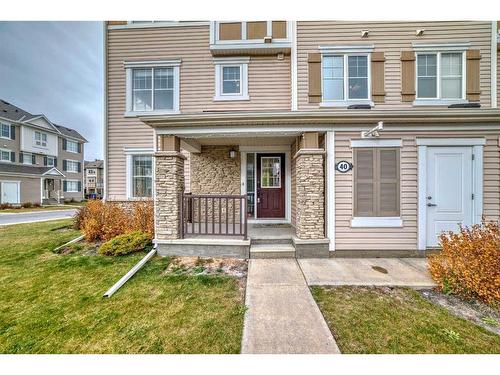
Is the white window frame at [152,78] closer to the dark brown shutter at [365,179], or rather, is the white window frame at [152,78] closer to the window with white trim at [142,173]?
the window with white trim at [142,173]

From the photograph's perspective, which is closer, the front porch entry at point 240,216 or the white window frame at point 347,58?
the front porch entry at point 240,216

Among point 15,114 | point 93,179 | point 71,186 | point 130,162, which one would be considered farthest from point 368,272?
point 93,179

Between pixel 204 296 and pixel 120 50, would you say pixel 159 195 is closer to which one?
pixel 204 296

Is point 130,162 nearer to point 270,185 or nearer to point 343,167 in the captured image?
point 270,185

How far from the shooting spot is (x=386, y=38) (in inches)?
259

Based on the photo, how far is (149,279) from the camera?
3.76m

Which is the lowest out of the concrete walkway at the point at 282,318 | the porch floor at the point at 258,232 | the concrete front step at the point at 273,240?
the concrete walkway at the point at 282,318

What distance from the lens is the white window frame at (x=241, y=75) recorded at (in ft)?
23.6

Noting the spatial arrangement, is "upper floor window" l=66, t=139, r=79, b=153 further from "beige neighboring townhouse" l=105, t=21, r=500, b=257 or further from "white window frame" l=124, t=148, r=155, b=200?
"white window frame" l=124, t=148, r=155, b=200

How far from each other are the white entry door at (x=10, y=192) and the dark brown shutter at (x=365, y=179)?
2793 centimetres

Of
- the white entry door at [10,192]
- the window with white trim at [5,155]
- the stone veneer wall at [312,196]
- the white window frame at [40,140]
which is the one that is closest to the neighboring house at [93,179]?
the white window frame at [40,140]

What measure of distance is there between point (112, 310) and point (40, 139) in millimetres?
30338

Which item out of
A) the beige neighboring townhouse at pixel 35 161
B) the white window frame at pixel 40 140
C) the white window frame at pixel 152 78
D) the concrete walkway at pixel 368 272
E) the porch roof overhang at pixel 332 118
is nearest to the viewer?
the concrete walkway at pixel 368 272

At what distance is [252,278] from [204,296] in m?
0.93
